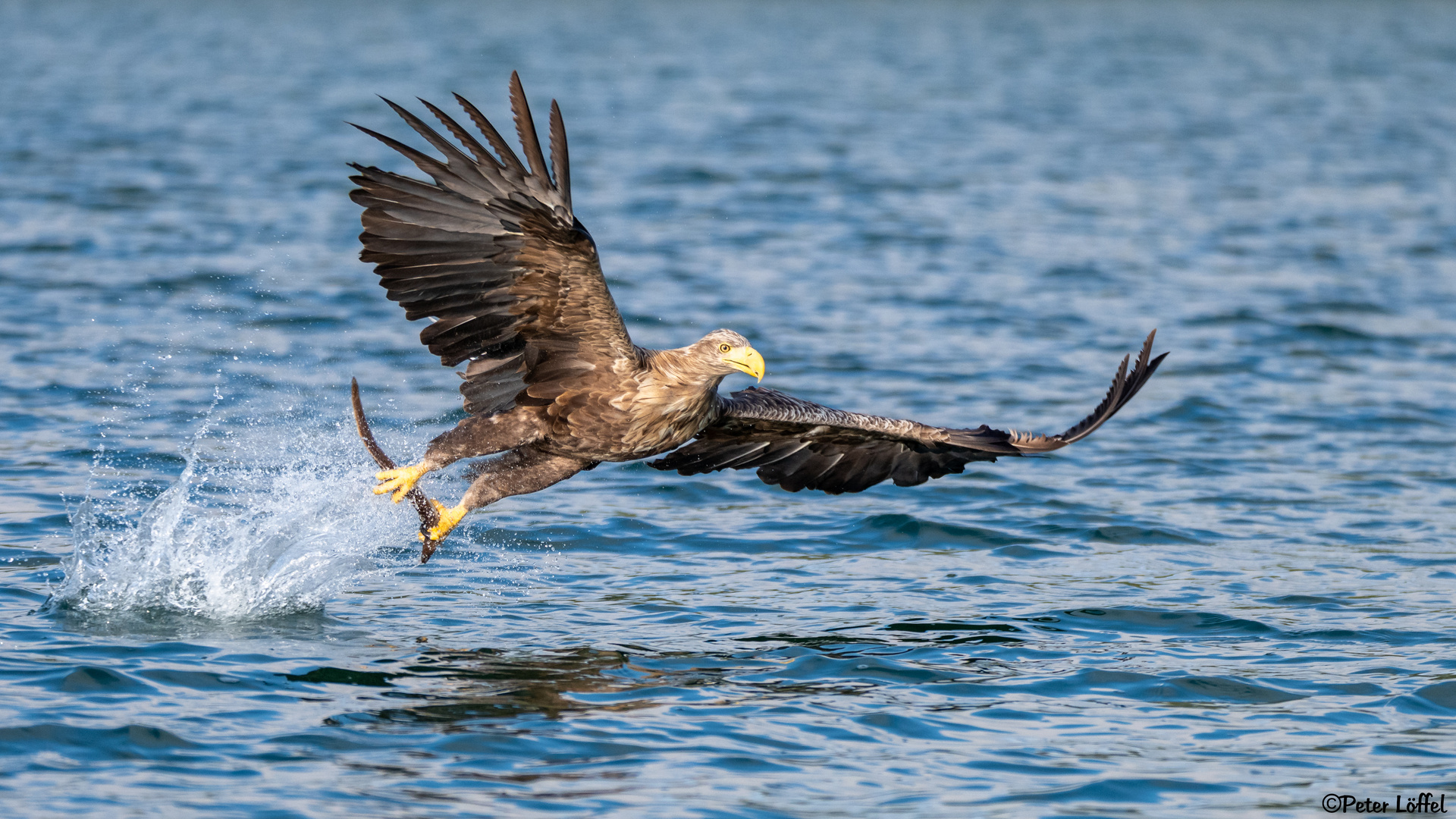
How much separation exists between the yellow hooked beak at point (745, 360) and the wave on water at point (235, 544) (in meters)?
2.19

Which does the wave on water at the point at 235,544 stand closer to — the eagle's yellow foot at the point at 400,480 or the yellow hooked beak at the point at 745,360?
the eagle's yellow foot at the point at 400,480

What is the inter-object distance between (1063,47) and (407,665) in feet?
127

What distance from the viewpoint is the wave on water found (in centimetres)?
743

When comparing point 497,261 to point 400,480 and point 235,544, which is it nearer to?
point 400,480

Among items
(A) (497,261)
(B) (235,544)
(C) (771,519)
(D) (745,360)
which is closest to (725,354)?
(D) (745,360)

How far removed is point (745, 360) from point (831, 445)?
5.61ft

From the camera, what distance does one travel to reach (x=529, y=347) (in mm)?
7082

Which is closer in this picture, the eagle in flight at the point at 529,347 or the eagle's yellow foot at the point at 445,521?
the eagle in flight at the point at 529,347

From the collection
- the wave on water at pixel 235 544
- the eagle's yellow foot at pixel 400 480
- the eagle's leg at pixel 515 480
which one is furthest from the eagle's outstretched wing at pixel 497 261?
the wave on water at pixel 235 544

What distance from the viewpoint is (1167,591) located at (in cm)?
839

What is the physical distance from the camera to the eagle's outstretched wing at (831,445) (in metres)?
7.78

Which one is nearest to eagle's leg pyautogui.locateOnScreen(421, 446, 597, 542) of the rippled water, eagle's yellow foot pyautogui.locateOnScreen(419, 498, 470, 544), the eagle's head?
eagle's yellow foot pyautogui.locateOnScreen(419, 498, 470, 544)

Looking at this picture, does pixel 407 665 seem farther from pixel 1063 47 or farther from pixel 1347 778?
pixel 1063 47

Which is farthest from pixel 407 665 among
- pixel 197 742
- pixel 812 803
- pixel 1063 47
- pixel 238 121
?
pixel 1063 47
